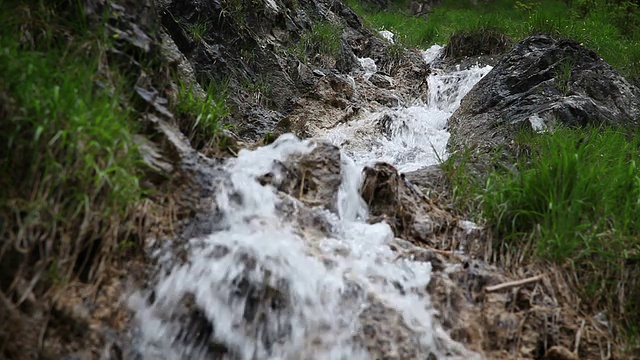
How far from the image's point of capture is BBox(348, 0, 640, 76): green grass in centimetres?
750

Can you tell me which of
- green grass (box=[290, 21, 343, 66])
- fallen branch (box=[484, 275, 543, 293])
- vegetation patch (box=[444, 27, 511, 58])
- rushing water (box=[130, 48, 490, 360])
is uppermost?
vegetation patch (box=[444, 27, 511, 58])

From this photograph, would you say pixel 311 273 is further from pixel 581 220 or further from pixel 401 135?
pixel 401 135

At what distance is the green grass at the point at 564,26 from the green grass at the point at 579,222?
5.02m

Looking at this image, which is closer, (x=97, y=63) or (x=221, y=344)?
(x=221, y=344)

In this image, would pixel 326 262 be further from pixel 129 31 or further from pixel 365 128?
pixel 365 128

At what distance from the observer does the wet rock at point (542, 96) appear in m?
5.47

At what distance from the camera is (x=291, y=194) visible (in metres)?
3.32

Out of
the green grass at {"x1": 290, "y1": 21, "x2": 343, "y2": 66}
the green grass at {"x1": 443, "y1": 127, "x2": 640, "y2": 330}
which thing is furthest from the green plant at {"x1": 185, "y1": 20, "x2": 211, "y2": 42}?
the green grass at {"x1": 443, "y1": 127, "x2": 640, "y2": 330}

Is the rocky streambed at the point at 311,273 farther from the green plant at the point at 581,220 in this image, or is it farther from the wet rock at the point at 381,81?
the wet rock at the point at 381,81

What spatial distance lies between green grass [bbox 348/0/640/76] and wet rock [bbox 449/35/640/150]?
3.89ft

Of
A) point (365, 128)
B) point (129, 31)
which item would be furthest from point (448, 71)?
point (129, 31)

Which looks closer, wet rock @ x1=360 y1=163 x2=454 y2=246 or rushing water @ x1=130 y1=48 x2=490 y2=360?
rushing water @ x1=130 y1=48 x2=490 y2=360

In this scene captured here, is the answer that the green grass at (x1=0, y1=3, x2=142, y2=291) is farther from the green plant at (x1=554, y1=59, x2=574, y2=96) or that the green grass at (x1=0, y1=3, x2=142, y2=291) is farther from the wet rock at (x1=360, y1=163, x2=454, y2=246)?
the green plant at (x1=554, y1=59, x2=574, y2=96)

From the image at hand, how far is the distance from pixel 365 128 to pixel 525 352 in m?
4.44
